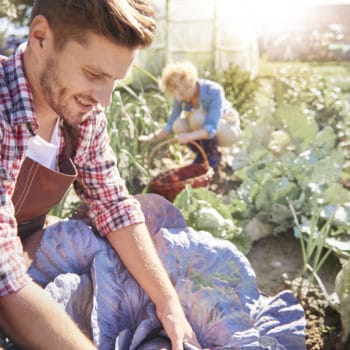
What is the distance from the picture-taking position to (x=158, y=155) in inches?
145

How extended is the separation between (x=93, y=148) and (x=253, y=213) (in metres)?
1.29

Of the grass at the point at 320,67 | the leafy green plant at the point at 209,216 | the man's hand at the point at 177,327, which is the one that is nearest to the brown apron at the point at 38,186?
the man's hand at the point at 177,327

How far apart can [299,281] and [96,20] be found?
1444 mm

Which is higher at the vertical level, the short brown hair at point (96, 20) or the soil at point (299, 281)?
the short brown hair at point (96, 20)

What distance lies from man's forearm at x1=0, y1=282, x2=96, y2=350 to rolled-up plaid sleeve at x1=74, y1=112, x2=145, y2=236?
1.29 ft

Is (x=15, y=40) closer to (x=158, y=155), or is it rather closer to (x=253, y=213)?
(x=158, y=155)

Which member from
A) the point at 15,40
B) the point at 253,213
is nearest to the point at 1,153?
the point at 253,213

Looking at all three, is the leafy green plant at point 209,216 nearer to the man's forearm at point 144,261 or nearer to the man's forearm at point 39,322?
the man's forearm at point 144,261

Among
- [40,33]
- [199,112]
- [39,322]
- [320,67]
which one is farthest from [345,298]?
[320,67]

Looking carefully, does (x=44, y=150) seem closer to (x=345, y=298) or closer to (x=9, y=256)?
(x=9, y=256)

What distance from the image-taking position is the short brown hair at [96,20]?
1167 millimetres

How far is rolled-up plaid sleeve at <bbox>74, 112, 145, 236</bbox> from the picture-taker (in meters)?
1.55

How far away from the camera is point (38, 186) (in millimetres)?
1515

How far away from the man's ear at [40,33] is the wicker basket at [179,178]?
5.09 feet
